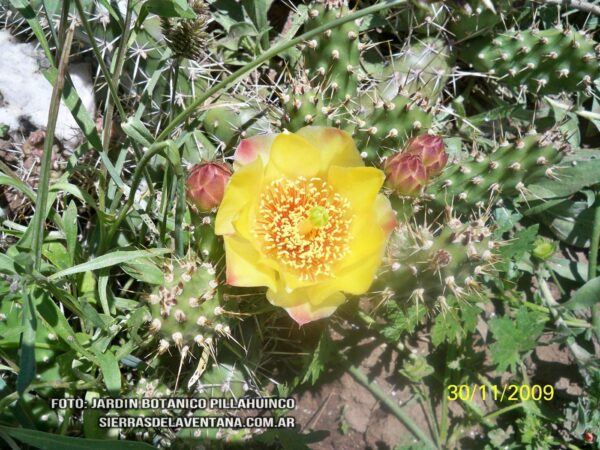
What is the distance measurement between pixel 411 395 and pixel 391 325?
0.42m

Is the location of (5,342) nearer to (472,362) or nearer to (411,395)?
(411,395)

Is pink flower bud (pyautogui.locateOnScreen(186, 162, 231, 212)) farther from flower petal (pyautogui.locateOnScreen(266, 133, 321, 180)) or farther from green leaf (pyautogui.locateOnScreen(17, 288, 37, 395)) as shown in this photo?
green leaf (pyautogui.locateOnScreen(17, 288, 37, 395))

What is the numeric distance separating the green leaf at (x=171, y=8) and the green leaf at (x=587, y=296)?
1719 mm

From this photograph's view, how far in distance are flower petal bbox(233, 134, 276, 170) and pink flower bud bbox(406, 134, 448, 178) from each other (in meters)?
0.40

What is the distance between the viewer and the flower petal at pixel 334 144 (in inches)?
63.4

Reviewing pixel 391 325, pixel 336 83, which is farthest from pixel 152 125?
pixel 391 325

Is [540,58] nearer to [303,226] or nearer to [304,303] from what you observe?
[303,226]

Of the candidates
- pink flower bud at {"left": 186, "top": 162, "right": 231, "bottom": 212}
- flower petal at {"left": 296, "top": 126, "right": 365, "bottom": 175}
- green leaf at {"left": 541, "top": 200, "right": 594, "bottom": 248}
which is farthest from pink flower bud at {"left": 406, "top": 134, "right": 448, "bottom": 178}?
green leaf at {"left": 541, "top": 200, "right": 594, "bottom": 248}

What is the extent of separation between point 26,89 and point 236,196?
1.10m

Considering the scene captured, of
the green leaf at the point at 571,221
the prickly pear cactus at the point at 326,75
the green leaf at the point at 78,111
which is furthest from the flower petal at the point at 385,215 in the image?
the green leaf at the point at 571,221

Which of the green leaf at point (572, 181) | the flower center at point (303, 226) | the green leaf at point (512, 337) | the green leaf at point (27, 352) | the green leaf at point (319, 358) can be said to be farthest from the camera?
the green leaf at point (572, 181)

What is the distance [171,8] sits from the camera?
153 cm

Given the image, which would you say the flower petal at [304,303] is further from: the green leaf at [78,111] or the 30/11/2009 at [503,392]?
the 30/11/2009 at [503,392]

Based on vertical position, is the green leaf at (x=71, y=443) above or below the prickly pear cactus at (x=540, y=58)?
below
